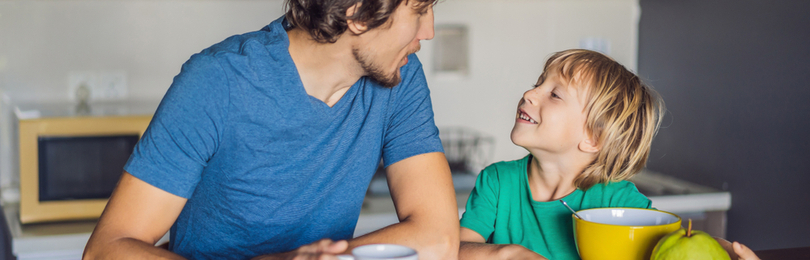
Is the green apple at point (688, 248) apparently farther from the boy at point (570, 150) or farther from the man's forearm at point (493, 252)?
the boy at point (570, 150)

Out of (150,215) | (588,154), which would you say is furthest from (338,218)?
(588,154)

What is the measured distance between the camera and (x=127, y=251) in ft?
2.29

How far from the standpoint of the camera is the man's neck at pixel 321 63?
87 centimetres

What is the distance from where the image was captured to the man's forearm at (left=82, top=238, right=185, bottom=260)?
0.69 m

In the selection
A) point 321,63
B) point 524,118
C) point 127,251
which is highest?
point 321,63

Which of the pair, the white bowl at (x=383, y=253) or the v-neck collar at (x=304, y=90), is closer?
the white bowl at (x=383, y=253)

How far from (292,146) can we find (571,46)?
5.56ft

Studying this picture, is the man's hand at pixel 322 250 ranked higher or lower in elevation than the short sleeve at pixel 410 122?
lower

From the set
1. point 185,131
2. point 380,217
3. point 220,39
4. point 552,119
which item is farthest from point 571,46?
point 185,131

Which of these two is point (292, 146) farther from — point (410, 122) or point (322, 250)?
point (322, 250)

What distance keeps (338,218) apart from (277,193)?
12 centimetres

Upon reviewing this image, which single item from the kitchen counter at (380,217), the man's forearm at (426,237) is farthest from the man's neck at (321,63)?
the kitchen counter at (380,217)

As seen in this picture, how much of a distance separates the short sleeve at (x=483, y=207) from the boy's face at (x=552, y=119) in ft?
0.36

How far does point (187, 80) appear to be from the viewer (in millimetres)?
774
